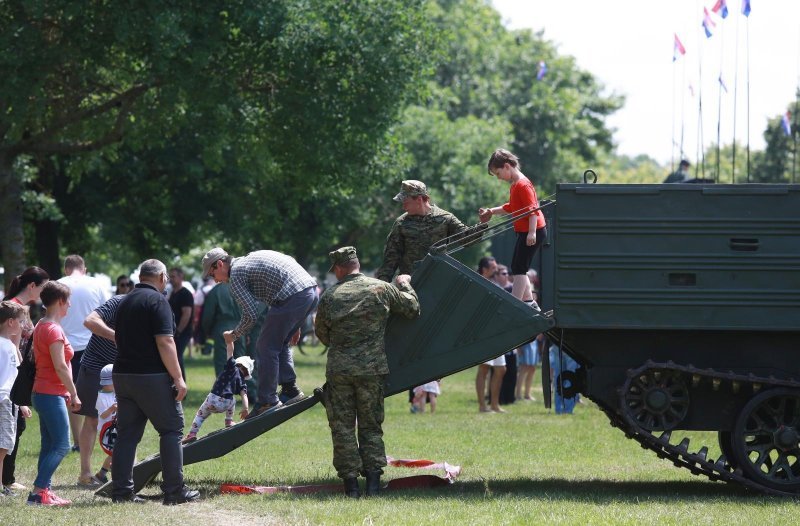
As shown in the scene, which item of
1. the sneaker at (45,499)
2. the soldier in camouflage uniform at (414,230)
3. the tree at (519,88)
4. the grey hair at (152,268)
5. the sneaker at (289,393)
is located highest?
the tree at (519,88)

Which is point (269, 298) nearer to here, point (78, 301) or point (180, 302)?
point (78, 301)

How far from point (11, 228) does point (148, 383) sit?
53.3 ft

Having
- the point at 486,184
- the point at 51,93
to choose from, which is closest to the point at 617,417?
the point at 51,93

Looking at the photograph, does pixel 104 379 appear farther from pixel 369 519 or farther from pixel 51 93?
pixel 51 93

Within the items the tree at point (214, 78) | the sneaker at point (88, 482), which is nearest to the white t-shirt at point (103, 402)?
the sneaker at point (88, 482)

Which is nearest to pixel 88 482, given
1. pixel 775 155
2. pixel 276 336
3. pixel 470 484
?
pixel 276 336

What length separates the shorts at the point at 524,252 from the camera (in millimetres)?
12023

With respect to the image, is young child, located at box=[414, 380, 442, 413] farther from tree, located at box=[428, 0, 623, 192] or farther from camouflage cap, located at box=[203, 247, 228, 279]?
tree, located at box=[428, 0, 623, 192]

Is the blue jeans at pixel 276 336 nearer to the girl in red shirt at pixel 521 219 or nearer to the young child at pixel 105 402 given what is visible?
the young child at pixel 105 402

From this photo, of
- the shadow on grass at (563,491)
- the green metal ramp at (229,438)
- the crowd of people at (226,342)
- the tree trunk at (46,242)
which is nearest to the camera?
the crowd of people at (226,342)

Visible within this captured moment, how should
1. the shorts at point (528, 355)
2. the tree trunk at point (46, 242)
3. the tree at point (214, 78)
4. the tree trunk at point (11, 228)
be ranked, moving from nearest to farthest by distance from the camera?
the shorts at point (528, 355) → the tree at point (214, 78) → the tree trunk at point (11, 228) → the tree trunk at point (46, 242)

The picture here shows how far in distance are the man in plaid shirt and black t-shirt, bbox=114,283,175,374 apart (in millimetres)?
1376

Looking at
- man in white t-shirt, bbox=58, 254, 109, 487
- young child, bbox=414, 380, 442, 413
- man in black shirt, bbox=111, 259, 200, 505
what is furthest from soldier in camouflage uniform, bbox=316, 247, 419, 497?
young child, bbox=414, 380, 442, 413

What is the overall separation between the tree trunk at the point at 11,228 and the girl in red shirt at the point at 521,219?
15.9 meters
